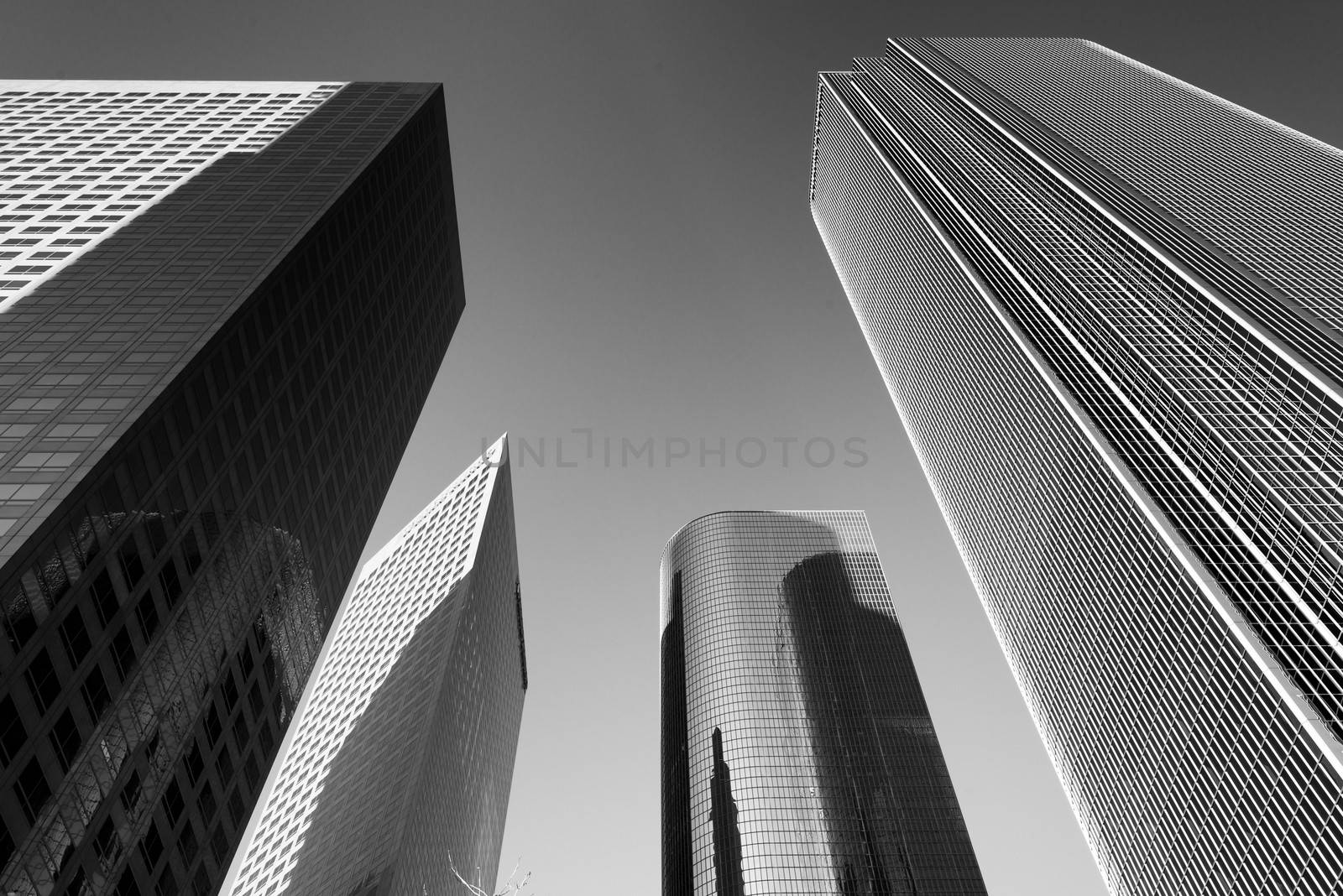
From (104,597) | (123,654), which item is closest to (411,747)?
(123,654)

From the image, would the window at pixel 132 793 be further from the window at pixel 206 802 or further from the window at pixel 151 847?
the window at pixel 206 802

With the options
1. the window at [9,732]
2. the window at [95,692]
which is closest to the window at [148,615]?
the window at [95,692]

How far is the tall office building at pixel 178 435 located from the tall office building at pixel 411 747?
40.9 meters

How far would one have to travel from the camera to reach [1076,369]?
97500 millimetres

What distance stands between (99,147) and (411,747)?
275ft

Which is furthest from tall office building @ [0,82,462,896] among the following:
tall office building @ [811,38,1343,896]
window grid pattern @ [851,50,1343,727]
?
window grid pattern @ [851,50,1343,727]

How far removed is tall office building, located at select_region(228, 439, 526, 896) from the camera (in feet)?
390

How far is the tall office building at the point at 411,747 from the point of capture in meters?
119

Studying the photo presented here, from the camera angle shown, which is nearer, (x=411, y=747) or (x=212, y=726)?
(x=212, y=726)

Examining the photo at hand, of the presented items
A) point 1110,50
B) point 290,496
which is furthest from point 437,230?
point 1110,50

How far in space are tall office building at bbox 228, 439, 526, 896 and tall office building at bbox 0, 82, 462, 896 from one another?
40913 mm

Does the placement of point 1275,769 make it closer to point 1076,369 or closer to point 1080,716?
point 1080,716

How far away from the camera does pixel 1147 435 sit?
85.9m

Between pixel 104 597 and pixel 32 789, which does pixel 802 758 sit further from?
pixel 32 789
